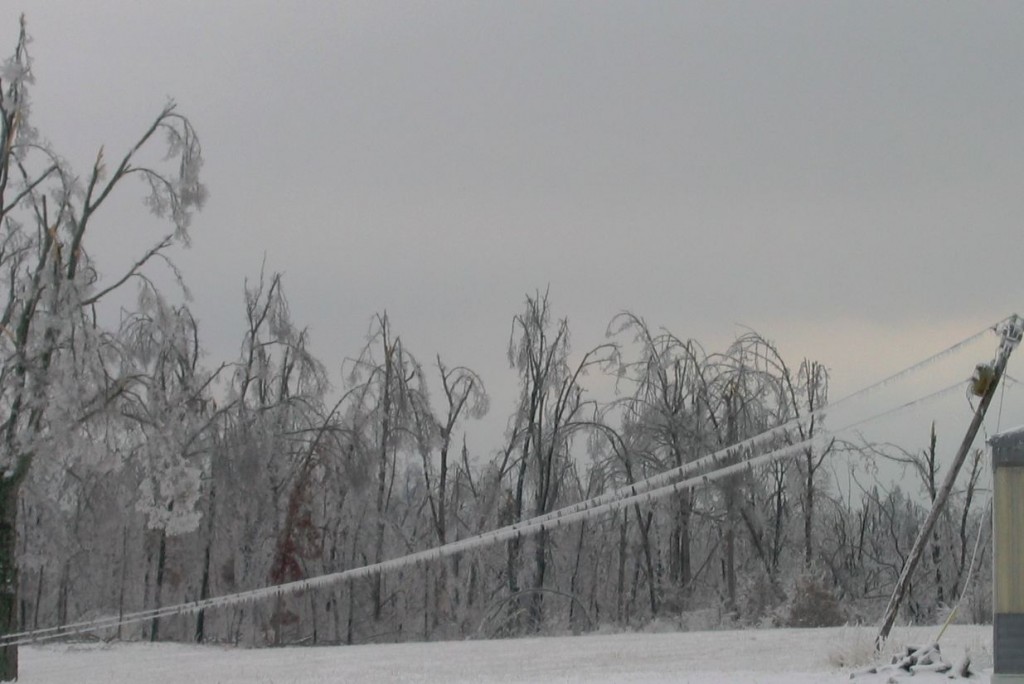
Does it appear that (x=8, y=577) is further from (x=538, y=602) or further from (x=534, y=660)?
(x=538, y=602)

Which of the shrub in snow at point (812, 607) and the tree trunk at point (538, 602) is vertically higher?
the tree trunk at point (538, 602)

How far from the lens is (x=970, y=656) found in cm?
1394

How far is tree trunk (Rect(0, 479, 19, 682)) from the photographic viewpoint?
20578 mm

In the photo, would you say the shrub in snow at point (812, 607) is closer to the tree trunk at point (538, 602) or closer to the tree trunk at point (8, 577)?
the tree trunk at point (538, 602)

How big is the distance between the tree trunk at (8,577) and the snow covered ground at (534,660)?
2.03 ft

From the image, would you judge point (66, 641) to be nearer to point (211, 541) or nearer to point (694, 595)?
point (211, 541)

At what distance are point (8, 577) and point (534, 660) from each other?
8719 millimetres

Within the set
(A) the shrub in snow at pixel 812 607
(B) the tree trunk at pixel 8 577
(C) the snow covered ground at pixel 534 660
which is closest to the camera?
(C) the snow covered ground at pixel 534 660

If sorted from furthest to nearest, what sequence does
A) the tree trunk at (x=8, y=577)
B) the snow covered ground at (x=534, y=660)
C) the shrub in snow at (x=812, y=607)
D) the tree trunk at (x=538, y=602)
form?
the tree trunk at (x=538, y=602) → the shrub in snow at (x=812, y=607) → the tree trunk at (x=8, y=577) → the snow covered ground at (x=534, y=660)

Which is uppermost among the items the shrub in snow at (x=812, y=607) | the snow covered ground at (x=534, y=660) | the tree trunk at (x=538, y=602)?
the tree trunk at (x=538, y=602)

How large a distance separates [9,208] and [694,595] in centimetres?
2247

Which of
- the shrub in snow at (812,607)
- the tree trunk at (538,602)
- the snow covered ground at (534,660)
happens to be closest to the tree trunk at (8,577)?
the snow covered ground at (534,660)

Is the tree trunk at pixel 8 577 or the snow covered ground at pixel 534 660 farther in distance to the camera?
the tree trunk at pixel 8 577

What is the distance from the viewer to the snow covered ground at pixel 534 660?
14.4 meters
